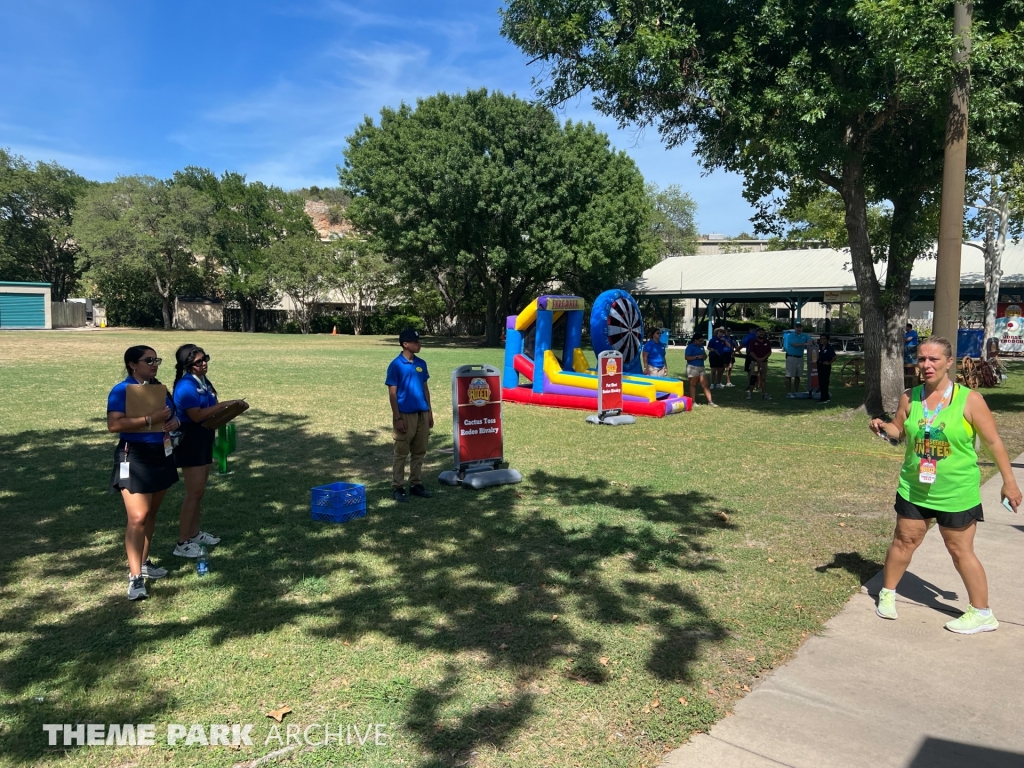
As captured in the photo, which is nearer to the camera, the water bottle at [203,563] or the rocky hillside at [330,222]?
the water bottle at [203,563]

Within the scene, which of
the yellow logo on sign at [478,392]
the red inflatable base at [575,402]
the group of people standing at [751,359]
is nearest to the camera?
the yellow logo on sign at [478,392]

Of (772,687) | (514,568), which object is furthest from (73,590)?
(772,687)

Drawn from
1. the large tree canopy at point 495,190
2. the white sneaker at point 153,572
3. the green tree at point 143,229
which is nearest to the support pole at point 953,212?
the white sneaker at point 153,572

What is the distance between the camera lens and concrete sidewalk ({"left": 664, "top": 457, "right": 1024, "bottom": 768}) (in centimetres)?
309

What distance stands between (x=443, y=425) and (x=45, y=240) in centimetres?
6105

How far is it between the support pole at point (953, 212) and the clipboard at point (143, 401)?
7213mm

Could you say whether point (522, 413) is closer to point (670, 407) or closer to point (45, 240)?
point (670, 407)

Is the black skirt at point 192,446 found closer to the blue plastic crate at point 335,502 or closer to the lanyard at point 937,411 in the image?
the blue plastic crate at point 335,502

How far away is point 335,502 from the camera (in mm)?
6477

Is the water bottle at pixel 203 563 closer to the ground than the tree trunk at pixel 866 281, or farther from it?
closer to the ground

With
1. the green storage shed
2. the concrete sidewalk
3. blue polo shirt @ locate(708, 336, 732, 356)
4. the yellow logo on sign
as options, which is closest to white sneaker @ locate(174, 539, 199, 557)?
the yellow logo on sign

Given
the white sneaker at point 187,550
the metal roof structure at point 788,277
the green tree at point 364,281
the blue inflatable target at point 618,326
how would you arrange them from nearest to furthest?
the white sneaker at point 187,550
the blue inflatable target at point 618,326
the metal roof structure at point 788,277
the green tree at point 364,281

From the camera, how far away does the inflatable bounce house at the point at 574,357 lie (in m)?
14.3

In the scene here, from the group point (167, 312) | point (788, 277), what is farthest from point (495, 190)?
point (167, 312)
